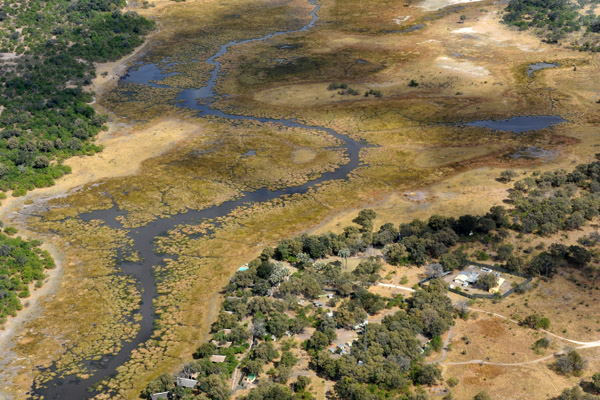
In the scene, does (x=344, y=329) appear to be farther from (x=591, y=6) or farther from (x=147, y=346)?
(x=591, y=6)

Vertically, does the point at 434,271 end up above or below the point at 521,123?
below

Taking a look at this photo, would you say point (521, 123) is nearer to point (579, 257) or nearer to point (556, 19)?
point (579, 257)

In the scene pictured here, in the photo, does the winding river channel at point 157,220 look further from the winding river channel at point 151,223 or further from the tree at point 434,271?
the tree at point 434,271

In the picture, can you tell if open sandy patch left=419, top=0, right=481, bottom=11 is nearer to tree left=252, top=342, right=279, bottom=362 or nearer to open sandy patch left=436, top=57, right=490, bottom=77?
open sandy patch left=436, top=57, right=490, bottom=77

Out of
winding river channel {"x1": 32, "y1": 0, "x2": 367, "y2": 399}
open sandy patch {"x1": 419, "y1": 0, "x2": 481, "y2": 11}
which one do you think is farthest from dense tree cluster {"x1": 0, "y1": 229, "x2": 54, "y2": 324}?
open sandy patch {"x1": 419, "y1": 0, "x2": 481, "y2": 11}

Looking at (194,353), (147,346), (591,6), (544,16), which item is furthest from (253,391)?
(591,6)

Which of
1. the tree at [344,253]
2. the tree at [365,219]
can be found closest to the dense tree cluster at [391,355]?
the tree at [344,253]

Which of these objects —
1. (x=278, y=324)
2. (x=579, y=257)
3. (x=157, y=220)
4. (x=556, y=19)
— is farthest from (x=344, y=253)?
(x=556, y=19)
